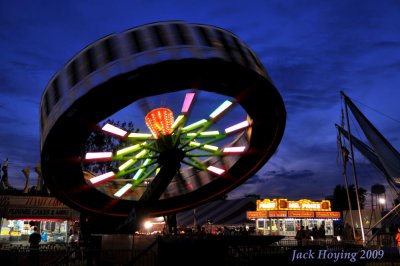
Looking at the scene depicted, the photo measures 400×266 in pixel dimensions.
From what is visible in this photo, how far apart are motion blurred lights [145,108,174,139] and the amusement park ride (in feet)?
0.17

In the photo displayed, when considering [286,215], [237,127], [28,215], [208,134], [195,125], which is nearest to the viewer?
[195,125]

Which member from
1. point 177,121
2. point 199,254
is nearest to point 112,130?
point 177,121

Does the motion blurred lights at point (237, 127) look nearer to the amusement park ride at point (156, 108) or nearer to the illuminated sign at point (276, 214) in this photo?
the amusement park ride at point (156, 108)

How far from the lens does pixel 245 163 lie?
23.4 m

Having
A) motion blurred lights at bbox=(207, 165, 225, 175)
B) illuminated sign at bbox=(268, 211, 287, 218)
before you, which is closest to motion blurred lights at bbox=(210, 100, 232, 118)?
motion blurred lights at bbox=(207, 165, 225, 175)

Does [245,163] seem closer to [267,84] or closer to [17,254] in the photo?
[267,84]

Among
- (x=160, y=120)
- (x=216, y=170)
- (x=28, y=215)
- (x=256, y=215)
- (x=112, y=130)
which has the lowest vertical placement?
(x=256, y=215)

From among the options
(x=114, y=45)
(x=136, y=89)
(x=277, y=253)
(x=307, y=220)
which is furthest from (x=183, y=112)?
(x=307, y=220)

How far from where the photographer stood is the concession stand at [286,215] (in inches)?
1655

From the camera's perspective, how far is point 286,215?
42062 millimetres

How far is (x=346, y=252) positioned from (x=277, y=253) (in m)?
3.91

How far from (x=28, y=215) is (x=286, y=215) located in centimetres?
2674

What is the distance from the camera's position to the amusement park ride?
14.9 meters

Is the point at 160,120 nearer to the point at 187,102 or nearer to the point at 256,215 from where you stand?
the point at 187,102
